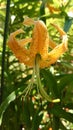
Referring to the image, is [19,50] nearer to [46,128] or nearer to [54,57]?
[54,57]

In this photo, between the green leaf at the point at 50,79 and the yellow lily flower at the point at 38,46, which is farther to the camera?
the green leaf at the point at 50,79

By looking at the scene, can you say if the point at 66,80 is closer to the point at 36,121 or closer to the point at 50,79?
the point at 50,79

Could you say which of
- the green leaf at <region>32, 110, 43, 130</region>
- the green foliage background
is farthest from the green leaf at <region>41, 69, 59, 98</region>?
the green leaf at <region>32, 110, 43, 130</region>

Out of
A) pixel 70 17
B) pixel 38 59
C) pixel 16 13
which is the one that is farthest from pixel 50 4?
pixel 38 59

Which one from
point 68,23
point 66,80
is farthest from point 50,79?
point 68,23

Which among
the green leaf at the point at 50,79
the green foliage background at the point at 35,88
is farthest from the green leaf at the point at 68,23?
the green leaf at the point at 50,79

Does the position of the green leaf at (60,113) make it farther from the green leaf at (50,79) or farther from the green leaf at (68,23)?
the green leaf at (68,23)

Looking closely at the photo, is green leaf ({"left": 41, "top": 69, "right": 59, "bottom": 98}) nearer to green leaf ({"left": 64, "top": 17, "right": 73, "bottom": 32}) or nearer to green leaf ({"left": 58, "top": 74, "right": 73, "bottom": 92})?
green leaf ({"left": 58, "top": 74, "right": 73, "bottom": 92})

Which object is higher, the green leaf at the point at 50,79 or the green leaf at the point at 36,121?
the green leaf at the point at 50,79

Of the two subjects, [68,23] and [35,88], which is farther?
[35,88]
